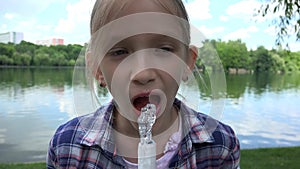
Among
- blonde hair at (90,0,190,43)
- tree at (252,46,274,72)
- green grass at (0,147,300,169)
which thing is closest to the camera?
blonde hair at (90,0,190,43)

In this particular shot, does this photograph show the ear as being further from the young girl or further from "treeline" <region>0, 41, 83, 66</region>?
"treeline" <region>0, 41, 83, 66</region>

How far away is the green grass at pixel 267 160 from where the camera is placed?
5.13m

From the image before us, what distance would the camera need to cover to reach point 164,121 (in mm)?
1136

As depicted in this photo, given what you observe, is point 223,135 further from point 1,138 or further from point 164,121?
point 1,138

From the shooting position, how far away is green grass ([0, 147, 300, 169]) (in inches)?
202

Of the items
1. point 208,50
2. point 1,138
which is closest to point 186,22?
point 208,50

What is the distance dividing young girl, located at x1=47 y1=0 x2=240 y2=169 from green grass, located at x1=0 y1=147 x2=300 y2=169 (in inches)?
Result: 160

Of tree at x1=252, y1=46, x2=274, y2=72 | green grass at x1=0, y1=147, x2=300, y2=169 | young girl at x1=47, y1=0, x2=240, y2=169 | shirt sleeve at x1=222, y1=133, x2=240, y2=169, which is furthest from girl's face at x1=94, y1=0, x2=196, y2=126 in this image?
green grass at x1=0, y1=147, x2=300, y2=169

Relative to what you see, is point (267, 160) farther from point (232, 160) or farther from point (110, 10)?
point (110, 10)

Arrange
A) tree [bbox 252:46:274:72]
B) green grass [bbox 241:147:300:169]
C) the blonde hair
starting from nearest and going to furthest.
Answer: the blonde hair → tree [bbox 252:46:274:72] → green grass [bbox 241:147:300:169]

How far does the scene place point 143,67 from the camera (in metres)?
0.78

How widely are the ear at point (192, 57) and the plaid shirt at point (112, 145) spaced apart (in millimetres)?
215

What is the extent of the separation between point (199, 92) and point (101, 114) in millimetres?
361

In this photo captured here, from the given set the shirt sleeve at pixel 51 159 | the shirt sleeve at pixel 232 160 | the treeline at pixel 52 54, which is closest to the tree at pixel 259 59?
the shirt sleeve at pixel 232 160
